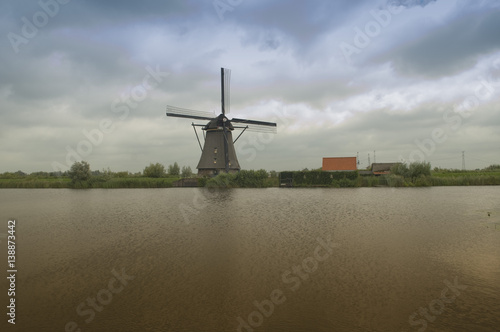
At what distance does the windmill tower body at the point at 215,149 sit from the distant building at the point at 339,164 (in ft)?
53.4

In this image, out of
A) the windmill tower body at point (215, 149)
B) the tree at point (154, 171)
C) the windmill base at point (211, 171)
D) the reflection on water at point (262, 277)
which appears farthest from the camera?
the tree at point (154, 171)

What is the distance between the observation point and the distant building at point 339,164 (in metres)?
45.0

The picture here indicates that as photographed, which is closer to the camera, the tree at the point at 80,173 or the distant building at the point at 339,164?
the tree at the point at 80,173

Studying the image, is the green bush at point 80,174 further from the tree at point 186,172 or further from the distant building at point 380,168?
the distant building at point 380,168

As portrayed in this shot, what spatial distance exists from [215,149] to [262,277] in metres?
33.9

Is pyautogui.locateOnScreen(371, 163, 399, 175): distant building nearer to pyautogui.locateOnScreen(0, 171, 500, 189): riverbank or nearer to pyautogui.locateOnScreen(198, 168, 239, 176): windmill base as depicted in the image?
pyautogui.locateOnScreen(0, 171, 500, 189): riverbank

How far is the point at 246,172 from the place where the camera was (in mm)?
39375

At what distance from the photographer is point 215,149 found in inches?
1575

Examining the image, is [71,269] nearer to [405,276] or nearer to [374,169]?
[405,276]

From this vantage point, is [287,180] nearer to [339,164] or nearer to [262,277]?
[339,164]

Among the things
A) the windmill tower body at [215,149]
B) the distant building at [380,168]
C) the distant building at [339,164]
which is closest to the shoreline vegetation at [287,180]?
the windmill tower body at [215,149]

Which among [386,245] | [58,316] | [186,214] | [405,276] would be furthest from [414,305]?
[186,214]

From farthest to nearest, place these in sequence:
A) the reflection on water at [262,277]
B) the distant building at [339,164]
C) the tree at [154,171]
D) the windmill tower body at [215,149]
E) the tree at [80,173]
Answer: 1. the tree at [154,171]
2. the distant building at [339,164]
3. the tree at [80,173]
4. the windmill tower body at [215,149]
5. the reflection on water at [262,277]

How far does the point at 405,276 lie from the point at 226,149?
34.4m
